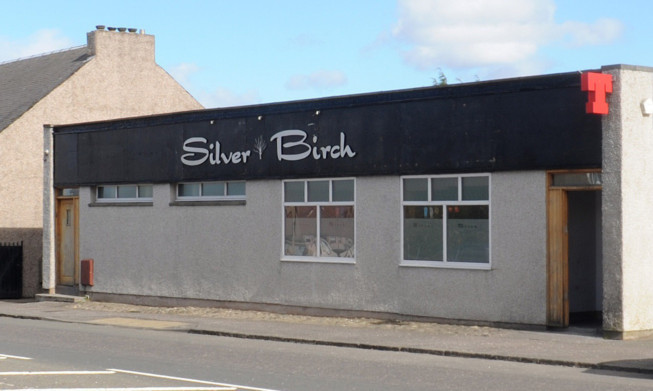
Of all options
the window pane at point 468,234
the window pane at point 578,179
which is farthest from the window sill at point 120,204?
the window pane at point 578,179

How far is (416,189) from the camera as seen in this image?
19172mm

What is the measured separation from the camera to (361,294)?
2002 centimetres

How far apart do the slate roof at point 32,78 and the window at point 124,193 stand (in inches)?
246

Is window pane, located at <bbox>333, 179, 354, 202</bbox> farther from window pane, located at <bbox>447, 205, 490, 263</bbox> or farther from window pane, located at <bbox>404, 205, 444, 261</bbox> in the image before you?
window pane, located at <bbox>447, 205, 490, 263</bbox>

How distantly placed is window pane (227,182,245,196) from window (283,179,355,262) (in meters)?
1.42

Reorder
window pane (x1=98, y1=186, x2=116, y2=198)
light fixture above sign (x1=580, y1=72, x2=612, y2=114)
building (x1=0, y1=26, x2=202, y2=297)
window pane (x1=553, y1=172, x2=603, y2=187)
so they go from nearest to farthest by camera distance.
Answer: light fixture above sign (x1=580, y1=72, x2=612, y2=114)
window pane (x1=553, y1=172, x2=603, y2=187)
window pane (x1=98, y1=186, x2=116, y2=198)
building (x1=0, y1=26, x2=202, y2=297)

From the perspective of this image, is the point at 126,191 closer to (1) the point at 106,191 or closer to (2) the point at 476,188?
(1) the point at 106,191

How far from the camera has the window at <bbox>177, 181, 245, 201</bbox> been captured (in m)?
22.8

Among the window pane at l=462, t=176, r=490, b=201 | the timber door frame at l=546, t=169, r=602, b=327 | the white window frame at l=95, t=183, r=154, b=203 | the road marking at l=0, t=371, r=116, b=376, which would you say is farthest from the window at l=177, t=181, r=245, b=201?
the road marking at l=0, t=371, r=116, b=376

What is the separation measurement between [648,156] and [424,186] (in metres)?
4.47

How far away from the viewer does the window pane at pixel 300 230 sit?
21.2 metres

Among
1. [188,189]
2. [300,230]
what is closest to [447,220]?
[300,230]

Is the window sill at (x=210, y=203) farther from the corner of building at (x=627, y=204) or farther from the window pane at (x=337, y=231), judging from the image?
the corner of building at (x=627, y=204)

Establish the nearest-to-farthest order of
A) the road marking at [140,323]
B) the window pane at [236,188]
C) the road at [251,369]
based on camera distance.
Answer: the road at [251,369] < the road marking at [140,323] < the window pane at [236,188]
